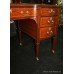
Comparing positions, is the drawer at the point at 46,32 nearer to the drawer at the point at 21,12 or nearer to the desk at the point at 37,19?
the desk at the point at 37,19

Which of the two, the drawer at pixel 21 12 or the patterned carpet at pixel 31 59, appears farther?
the drawer at pixel 21 12

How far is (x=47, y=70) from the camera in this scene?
1051 mm

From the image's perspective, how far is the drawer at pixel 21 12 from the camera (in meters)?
1.20

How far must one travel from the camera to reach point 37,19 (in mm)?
1368

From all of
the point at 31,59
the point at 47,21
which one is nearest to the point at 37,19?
the point at 47,21

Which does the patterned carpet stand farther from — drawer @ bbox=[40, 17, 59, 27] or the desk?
drawer @ bbox=[40, 17, 59, 27]

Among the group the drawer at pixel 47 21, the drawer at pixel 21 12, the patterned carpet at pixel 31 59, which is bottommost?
the patterned carpet at pixel 31 59

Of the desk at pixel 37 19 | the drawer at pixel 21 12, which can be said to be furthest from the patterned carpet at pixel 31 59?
the drawer at pixel 21 12

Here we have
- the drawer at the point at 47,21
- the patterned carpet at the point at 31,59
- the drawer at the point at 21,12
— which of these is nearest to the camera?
the patterned carpet at the point at 31,59
